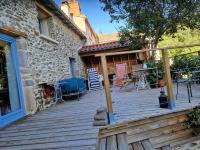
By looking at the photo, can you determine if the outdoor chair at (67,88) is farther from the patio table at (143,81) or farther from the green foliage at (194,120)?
the green foliage at (194,120)

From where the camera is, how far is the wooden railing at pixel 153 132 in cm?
404

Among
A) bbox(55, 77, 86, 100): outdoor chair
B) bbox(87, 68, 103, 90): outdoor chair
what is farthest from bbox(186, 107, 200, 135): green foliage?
bbox(87, 68, 103, 90): outdoor chair

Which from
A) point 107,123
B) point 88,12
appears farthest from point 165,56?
point 88,12

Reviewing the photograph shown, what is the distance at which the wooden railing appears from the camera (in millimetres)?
4039

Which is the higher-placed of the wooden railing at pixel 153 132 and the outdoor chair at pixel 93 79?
the outdoor chair at pixel 93 79

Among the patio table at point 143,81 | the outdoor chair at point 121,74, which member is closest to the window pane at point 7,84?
the outdoor chair at point 121,74

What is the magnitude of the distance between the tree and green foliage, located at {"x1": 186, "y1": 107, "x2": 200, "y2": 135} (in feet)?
18.6

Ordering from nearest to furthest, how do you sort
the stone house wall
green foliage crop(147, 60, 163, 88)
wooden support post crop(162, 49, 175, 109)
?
wooden support post crop(162, 49, 175, 109), the stone house wall, green foliage crop(147, 60, 163, 88)

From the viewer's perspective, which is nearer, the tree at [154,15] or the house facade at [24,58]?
the house facade at [24,58]

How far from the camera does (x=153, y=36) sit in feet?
36.4

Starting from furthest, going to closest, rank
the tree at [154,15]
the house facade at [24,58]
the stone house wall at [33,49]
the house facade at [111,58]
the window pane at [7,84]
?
the house facade at [111,58]
the tree at [154,15]
the stone house wall at [33,49]
the house facade at [24,58]
the window pane at [7,84]

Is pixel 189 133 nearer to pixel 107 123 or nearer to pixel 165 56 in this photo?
pixel 165 56

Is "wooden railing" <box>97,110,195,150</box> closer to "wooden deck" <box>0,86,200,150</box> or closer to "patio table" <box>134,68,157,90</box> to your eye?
"wooden deck" <box>0,86,200,150</box>

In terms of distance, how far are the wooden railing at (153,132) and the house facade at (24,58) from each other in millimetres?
2190
